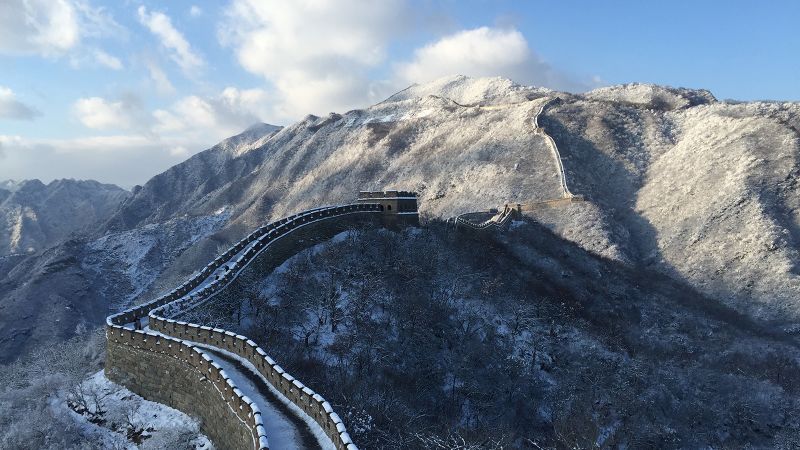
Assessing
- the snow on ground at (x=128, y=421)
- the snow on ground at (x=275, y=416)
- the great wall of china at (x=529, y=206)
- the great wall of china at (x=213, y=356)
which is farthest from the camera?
the great wall of china at (x=529, y=206)

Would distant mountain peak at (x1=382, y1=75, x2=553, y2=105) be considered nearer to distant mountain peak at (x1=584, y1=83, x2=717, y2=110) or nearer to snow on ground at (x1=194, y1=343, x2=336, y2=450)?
distant mountain peak at (x1=584, y1=83, x2=717, y2=110)

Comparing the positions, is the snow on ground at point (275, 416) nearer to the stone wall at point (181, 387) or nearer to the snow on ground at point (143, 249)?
the stone wall at point (181, 387)

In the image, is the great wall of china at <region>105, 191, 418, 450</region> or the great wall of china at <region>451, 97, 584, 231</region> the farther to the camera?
the great wall of china at <region>451, 97, 584, 231</region>

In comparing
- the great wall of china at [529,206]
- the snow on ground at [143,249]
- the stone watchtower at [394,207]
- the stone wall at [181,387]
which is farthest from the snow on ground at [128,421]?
the snow on ground at [143,249]

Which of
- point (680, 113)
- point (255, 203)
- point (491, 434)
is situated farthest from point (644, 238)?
point (255, 203)

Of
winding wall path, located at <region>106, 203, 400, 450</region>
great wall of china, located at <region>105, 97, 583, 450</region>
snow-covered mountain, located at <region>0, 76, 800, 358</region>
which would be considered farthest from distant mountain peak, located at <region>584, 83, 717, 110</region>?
winding wall path, located at <region>106, 203, 400, 450</region>

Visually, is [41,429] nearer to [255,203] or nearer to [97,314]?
[97,314]
